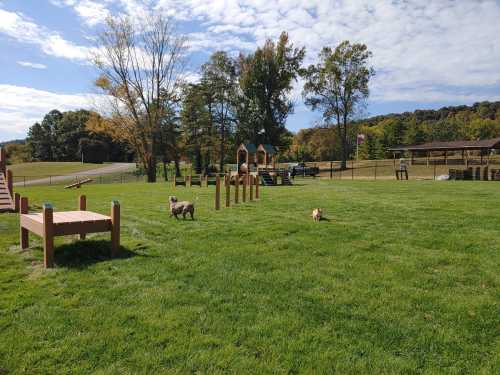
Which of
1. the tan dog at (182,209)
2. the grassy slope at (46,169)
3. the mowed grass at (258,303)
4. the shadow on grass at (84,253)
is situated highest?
the grassy slope at (46,169)

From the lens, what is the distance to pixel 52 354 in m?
3.12

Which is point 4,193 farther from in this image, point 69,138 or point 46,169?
point 69,138

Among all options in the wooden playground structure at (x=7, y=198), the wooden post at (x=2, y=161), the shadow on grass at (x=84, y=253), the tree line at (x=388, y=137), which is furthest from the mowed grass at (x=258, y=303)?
the tree line at (x=388, y=137)

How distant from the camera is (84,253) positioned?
5.95 meters

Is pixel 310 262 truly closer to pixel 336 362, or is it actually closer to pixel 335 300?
pixel 335 300

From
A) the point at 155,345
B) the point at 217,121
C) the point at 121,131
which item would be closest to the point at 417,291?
the point at 155,345

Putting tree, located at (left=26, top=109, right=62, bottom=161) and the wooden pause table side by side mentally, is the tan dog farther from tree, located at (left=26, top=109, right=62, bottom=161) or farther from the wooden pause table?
tree, located at (left=26, top=109, right=62, bottom=161)

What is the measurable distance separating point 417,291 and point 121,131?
37394 mm

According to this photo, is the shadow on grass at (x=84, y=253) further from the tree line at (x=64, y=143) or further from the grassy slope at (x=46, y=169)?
the tree line at (x=64, y=143)

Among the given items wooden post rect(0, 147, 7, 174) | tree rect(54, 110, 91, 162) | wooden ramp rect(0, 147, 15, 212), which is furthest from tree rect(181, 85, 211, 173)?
tree rect(54, 110, 91, 162)

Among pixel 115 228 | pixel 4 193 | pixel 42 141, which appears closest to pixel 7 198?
pixel 4 193

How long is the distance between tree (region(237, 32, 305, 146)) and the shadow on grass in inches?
1740

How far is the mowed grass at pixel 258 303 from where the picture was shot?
10.2 ft

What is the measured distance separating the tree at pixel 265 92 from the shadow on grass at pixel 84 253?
44.2 metres
